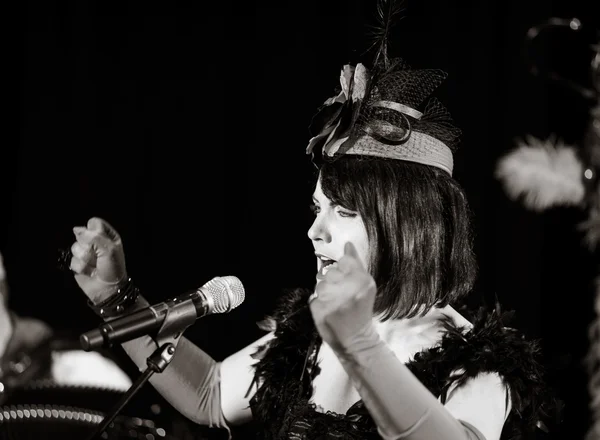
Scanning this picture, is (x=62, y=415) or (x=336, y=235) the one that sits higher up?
(x=336, y=235)

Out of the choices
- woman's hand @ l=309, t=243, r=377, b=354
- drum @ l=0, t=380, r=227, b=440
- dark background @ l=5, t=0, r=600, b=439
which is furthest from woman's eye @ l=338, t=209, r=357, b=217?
dark background @ l=5, t=0, r=600, b=439

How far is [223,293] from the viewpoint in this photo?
1338 mm

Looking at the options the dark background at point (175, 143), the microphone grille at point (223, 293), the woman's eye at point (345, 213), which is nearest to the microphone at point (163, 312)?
the microphone grille at point (223, 293)

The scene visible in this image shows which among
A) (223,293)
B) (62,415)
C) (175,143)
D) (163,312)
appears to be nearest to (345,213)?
(223,293)

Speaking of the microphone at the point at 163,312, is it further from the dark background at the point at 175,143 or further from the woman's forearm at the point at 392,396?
the dark background at the point at 175,143

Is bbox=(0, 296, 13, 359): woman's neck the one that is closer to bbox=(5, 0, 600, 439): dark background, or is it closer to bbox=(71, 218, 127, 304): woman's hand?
bbox=(71, 218, 127, 304): woman's hand

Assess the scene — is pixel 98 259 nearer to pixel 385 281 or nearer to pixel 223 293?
pixel 223 293

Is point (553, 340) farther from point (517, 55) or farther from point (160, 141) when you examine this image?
point (160, 141)

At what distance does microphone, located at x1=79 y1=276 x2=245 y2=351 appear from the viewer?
1151 mm

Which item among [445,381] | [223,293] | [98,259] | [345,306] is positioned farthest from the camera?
[98,259]

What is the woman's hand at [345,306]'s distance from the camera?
115 centimetres

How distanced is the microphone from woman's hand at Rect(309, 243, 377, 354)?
209 millimetres

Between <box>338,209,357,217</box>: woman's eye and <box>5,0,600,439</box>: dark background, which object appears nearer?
<box>338,209,357,217</box>: woman's eye

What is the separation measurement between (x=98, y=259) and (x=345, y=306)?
62cm
